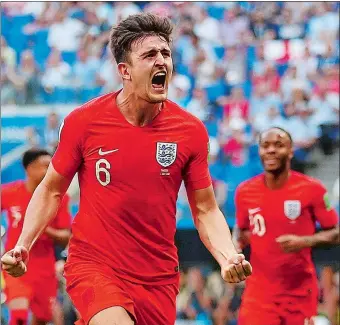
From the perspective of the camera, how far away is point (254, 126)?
53.7ft

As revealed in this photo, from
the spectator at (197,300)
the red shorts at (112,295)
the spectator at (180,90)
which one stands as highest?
the spectator at (180,90)

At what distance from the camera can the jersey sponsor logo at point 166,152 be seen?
18.7 ft

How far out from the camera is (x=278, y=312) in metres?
8.58

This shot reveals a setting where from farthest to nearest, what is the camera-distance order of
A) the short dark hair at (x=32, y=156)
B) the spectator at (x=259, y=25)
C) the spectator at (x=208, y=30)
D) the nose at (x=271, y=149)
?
the spectator at (x=208, y=30), the spectator at (x=259, y=25), the short dark hair at (x=32, y=156), the nose at (x=271, y=149)

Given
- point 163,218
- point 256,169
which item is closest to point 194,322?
point 256,169

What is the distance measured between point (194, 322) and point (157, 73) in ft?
29.1

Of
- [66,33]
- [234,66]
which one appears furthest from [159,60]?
[66,33]

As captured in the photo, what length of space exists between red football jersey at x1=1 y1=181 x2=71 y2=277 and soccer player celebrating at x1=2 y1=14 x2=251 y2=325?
4.17 m

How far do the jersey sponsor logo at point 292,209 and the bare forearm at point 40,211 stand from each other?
347cm

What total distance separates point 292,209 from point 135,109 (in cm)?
344

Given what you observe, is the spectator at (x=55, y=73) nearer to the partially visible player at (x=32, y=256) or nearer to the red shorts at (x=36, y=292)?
the partially visible player at (x=32, y=256)

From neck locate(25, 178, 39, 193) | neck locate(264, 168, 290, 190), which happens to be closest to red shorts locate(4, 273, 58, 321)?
neck locate(25, 178, 39, 193)

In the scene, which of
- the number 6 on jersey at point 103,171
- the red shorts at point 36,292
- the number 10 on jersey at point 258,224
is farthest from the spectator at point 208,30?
the number 6 on jersey at point 103,171

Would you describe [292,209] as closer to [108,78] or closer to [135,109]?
[135,109]
